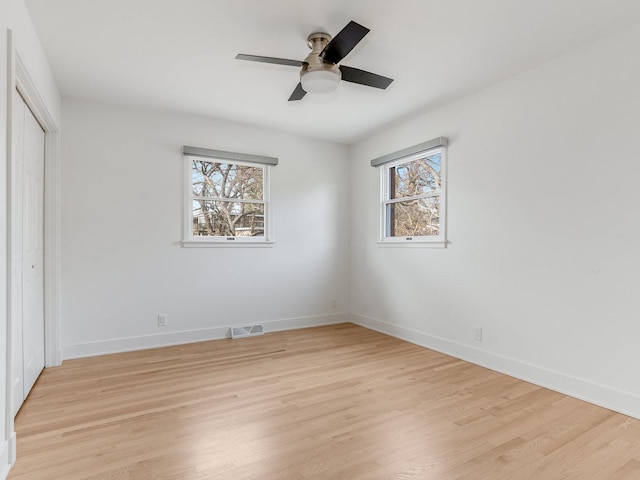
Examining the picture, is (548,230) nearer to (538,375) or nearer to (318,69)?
(538,375)

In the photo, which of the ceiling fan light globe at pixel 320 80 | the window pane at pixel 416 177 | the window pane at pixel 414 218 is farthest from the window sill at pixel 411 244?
the ceiling fan light globe at pixel 320 80

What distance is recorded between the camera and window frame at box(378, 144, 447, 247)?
3631 millimetres

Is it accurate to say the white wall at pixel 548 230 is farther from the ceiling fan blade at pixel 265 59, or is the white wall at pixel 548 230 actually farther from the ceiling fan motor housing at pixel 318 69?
the ceiling fan blade at pixel 265 59

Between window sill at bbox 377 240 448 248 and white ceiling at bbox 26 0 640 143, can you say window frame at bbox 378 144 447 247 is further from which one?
white ceiling at bbox 26 0 640 143

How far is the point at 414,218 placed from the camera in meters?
4.10

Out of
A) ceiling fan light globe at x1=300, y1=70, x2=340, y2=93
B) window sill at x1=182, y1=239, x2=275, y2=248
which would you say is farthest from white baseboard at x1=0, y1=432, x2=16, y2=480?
ceiling fan light globe at x1=300, y1=70, x2=340, y2=93

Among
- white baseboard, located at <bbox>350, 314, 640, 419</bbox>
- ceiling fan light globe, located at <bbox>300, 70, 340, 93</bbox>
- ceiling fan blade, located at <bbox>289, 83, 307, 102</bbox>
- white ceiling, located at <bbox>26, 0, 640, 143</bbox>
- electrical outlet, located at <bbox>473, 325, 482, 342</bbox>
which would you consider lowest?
white baseboard, located at <bbox>350, 314, 640, 419</bbox>

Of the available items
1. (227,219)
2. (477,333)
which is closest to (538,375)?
(477,333)

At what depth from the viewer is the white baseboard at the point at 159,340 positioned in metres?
3.45

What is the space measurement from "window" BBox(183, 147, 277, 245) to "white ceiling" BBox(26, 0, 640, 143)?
2.55 ft

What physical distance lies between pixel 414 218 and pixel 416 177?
476 millimetres

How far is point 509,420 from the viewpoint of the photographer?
2215mm

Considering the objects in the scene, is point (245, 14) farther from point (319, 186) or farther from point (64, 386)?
point (64, 386)

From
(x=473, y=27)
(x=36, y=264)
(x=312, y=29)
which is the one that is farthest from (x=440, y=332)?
(x=36, y=264)
